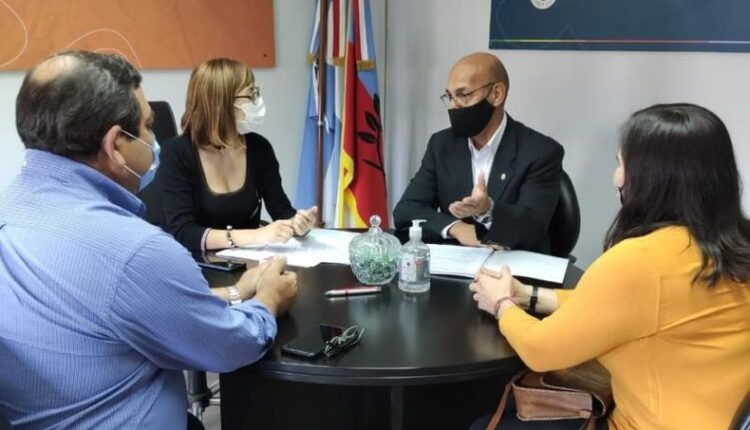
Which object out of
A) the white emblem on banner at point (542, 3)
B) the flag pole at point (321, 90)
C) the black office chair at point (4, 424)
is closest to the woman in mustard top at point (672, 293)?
the black office chair at point (4, 424)

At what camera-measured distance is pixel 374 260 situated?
1.60 m

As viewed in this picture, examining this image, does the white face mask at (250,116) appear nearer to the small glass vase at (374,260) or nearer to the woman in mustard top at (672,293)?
the small glass vase at (374,260)

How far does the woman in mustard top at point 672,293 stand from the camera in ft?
3.74

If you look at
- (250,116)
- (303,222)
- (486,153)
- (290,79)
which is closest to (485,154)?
(486,153)

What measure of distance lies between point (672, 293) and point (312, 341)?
2.17ft

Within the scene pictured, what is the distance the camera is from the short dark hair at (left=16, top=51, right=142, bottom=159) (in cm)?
108

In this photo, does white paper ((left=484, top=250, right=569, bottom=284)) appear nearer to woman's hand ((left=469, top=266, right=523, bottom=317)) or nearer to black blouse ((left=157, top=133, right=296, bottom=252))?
woman's hand ((left=469, top=266, right=523, bottom=317))

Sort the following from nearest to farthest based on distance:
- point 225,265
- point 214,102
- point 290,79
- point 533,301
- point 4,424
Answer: point 4,424 → point 533,301 → point 225,265 → point 214,102 → point 290,79

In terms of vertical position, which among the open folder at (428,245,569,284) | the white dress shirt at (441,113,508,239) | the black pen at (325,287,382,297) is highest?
the white dress shirt at (441,113,508,239)

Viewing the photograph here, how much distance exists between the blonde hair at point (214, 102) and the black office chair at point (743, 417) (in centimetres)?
164

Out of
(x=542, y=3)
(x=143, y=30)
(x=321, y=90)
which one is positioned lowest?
(x=321, y=90)

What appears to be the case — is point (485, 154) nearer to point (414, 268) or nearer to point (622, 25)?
point (414, 268)

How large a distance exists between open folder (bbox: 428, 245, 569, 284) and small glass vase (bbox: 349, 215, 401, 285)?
0.15 m

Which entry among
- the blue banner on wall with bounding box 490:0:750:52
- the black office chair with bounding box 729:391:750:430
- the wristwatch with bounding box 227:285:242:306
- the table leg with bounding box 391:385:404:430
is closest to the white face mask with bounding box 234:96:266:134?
the wristwatch with bounding box 227:285:242:306
